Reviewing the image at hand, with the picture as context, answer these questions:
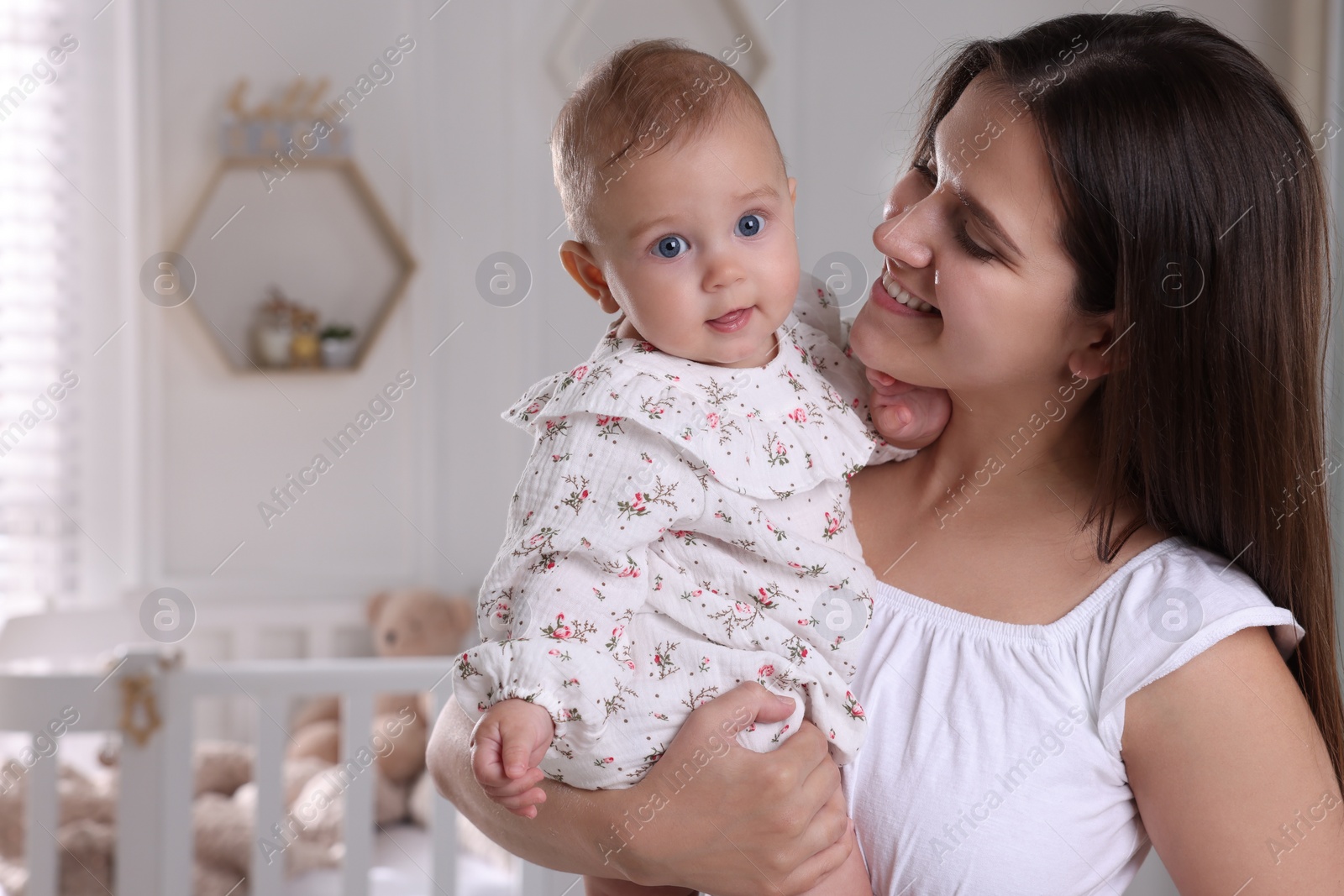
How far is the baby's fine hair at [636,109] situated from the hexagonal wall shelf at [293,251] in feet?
7.33

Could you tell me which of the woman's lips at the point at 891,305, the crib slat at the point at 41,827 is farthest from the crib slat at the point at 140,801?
the woman's lips at the point at 891,305

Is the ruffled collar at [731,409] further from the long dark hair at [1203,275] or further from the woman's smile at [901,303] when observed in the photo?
the long dark hair at [1203,275]

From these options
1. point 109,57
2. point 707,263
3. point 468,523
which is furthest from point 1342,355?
point 109,57

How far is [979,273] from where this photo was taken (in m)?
1.01

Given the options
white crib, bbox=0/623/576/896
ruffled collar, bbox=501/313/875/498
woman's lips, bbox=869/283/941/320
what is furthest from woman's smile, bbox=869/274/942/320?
white crib, bbox=0/623/576/896

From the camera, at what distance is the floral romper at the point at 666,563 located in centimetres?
96

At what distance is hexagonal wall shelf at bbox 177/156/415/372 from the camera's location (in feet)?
10.4

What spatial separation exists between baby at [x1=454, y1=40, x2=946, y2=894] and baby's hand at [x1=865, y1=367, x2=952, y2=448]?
8 cm

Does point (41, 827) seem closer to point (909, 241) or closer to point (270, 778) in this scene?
point (270, 778)

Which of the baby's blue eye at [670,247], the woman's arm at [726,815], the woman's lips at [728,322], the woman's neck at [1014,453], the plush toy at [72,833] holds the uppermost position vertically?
the baby's blue eye at [670,247]

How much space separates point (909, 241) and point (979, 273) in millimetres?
74

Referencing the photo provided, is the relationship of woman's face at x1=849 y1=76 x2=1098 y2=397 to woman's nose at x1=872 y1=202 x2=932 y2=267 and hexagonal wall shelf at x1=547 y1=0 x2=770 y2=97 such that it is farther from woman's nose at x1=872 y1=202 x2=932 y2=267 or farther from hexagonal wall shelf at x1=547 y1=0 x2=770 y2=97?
hexagonal wall shelf at x1=547 y1=0 x2=770 y2=97

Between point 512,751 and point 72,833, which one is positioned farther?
point 72,833

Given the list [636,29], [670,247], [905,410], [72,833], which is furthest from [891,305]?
[636,29]
